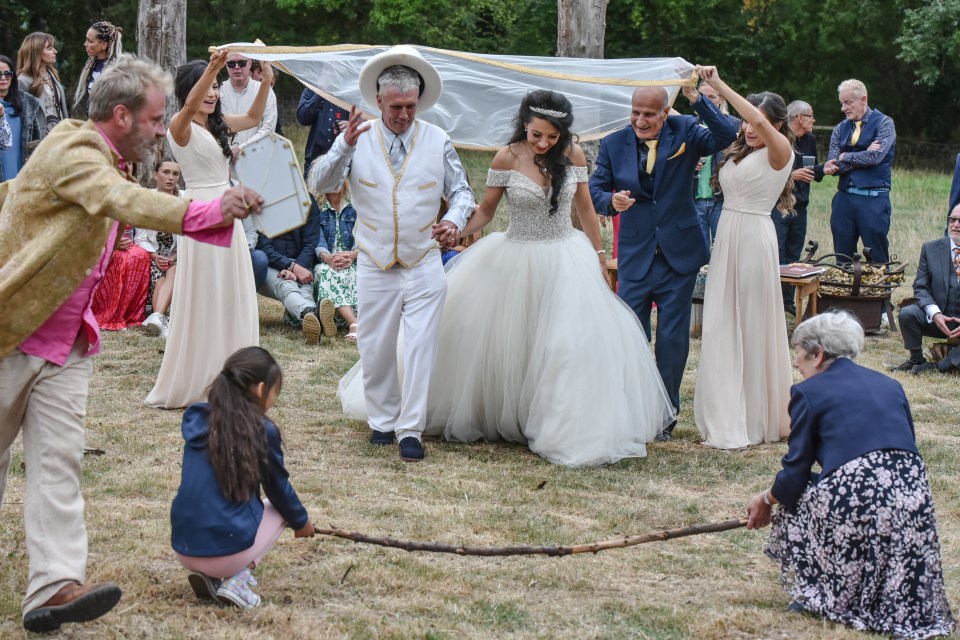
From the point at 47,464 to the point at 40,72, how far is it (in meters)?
7.67

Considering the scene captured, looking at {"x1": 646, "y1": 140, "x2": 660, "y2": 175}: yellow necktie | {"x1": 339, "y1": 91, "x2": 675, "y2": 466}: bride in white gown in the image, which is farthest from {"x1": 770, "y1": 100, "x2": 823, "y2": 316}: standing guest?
{"x1": 339, "y1": 91, "x2": 675, "y2": 466}: bride in white gown

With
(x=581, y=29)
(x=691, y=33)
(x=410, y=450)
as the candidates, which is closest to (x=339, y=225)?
(x=581, y=29)

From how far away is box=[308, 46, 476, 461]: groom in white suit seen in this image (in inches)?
255

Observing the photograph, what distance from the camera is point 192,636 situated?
4137 mm

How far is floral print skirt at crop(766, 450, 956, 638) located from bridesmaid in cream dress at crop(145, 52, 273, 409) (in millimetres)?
4069

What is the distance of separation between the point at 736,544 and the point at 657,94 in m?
2.65

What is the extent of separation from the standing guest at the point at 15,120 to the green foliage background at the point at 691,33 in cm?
1901

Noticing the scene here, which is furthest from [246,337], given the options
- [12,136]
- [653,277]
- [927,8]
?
[927,8]

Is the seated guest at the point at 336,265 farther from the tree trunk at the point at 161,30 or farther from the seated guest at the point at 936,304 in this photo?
the seated guest at the point at 936,304

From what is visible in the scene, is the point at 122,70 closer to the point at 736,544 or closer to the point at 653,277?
the point at 736,544

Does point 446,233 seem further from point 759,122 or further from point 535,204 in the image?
point 759,122

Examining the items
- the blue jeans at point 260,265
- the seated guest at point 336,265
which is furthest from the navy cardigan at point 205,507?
the blue jeans at point 260,265

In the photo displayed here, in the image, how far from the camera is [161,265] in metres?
10.1

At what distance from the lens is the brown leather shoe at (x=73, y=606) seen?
155 inches
